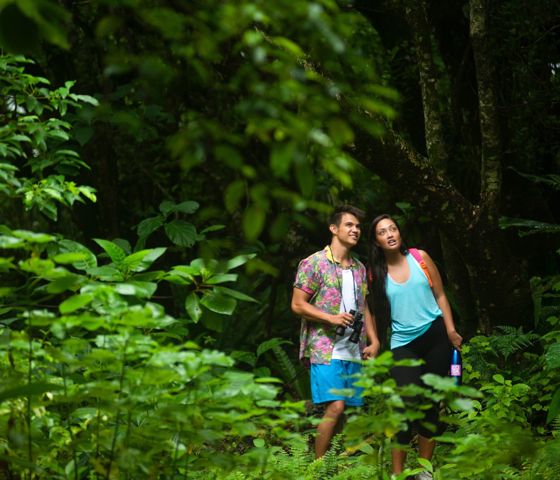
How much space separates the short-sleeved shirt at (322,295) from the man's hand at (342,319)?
10 centimetres

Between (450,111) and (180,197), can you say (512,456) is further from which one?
(180,197)

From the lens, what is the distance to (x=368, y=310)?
618 cm

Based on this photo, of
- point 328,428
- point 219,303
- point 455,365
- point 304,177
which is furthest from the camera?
point 328,428

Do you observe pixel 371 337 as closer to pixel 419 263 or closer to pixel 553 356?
pixel 419 263

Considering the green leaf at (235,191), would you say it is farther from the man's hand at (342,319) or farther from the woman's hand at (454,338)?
the woman's hand at (454,338)

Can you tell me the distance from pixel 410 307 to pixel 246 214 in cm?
382

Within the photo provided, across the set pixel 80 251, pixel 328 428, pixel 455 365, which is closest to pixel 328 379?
pixel 328 428

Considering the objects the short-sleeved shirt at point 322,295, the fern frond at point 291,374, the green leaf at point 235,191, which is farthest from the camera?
the fern frond at point 291,374

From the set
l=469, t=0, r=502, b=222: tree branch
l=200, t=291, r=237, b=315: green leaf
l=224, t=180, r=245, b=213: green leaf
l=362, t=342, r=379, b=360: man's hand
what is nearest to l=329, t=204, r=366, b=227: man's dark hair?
l=362, t=342, r=379, b=360: man's hand

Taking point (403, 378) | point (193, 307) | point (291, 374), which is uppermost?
point (193, 307)

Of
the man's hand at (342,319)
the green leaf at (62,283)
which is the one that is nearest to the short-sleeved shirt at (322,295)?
the man's hand at (342,319)

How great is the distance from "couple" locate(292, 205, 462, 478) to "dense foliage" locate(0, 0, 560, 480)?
36cm

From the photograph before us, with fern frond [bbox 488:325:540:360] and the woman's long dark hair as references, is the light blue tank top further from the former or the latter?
fern frond [bbox 488:325:540:360]

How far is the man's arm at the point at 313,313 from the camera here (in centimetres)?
600
